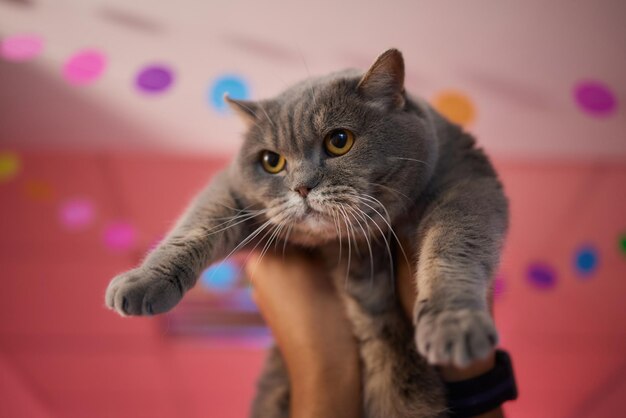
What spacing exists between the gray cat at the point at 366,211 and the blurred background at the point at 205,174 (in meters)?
0.84

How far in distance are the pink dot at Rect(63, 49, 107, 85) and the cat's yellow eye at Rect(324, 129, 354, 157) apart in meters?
1.37

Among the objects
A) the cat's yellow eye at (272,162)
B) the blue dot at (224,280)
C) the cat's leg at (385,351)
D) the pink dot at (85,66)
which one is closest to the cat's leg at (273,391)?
the cat's leg at (385,351)

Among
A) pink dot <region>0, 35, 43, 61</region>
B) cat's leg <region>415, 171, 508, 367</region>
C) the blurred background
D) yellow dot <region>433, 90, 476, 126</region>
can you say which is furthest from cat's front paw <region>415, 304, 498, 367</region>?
pink dot <region>0, 35, 43, 61</region>

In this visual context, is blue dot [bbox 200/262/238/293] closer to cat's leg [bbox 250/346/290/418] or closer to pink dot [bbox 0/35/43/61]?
cat's leg [bbox 250/346/290/418]

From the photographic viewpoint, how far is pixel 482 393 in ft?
3.14

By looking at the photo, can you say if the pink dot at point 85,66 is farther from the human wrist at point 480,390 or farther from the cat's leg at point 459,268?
the human wrist at point 480,390

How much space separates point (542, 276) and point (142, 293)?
1.70 m

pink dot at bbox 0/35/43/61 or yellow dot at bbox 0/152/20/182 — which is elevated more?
pink dot at bbox 0/35/43/61

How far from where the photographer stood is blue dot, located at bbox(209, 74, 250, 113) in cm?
197

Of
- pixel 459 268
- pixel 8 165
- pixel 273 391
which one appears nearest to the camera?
pixel 459 268

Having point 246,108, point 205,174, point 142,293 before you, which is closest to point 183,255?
point 142,293

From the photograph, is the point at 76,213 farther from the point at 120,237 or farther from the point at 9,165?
the point at 9,165

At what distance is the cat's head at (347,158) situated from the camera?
0.89 meters

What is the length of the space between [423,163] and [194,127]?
1.38 m
